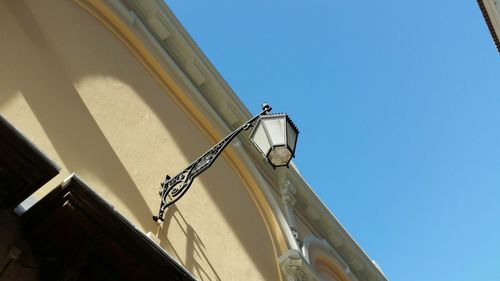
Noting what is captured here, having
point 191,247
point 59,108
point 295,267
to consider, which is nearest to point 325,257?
point 295,267

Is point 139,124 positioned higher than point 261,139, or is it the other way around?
point 139,124

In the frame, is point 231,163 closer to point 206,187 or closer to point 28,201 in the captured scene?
point 206,187

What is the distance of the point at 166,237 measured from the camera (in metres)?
6.71

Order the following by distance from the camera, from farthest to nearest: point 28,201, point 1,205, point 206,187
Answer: point 206,187
point 28,201
point 1,205

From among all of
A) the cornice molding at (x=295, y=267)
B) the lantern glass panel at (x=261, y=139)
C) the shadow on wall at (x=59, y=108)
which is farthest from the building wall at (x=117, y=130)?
the lantern glass panel at (x=261, y=139)

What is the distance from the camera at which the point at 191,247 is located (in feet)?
23.0

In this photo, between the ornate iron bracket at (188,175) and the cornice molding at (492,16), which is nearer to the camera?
the ornate iron bracket at (188,175)

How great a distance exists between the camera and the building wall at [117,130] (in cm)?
602

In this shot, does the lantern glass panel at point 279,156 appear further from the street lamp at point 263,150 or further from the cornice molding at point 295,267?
the cornice molding at point 295,267

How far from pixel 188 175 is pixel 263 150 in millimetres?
946

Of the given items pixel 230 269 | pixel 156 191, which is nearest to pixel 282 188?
pixel 230 269

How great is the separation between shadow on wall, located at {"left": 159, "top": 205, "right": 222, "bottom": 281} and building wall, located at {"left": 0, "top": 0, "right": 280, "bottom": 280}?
15mm

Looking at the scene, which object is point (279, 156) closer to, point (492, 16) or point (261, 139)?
point (261, 139)

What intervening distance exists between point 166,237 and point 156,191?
58cm
